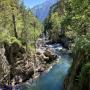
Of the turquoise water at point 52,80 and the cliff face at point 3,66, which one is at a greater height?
the cliff face at point 3,66

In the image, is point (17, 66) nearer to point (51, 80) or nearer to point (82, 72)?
point (51, 80)

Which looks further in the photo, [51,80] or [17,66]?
[51,80]

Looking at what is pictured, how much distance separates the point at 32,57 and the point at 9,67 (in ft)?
35.2

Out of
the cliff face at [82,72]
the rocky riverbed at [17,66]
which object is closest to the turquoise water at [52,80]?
the rocky riverbed at [17,66]

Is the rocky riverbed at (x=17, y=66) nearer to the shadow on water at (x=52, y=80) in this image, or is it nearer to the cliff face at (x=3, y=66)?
the cliff face at (x=3, y=66)

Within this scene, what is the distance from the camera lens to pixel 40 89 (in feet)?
141

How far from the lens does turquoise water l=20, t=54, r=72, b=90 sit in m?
43.5

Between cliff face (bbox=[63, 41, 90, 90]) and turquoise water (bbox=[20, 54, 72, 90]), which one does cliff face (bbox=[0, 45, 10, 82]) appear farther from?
cliff face (bbox=[63, 41, 90, 90])

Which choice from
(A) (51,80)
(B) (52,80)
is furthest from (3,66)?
(B) (52,80)

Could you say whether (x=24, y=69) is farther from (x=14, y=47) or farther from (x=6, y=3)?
(x=6, y=3)

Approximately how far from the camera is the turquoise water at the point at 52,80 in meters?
43.5

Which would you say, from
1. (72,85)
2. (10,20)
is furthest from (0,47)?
(72,85)

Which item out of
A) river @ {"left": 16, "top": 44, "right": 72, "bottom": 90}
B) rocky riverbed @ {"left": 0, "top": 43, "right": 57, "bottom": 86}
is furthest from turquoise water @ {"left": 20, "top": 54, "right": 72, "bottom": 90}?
rocky riverbed @ {"left": 0, "top": 43, "right": 57, "bottom": 86}

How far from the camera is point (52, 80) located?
159 ft
